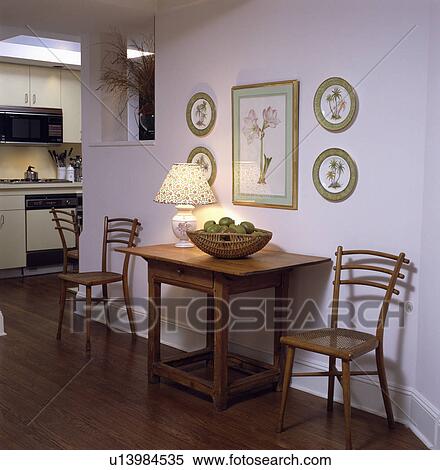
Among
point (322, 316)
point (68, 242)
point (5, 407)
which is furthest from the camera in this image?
point (68, 242)

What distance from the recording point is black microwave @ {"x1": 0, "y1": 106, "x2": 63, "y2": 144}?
6203mm

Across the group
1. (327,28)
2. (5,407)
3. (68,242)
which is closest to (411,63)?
(327,28)

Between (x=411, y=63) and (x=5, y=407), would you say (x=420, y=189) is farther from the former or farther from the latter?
(x=5, y=407)

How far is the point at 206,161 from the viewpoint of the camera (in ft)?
12.5

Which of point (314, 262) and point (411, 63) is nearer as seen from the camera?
point (411, 63)

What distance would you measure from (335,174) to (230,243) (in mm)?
568

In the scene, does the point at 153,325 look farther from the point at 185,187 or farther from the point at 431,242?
the point at 431,242

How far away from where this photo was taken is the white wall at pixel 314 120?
2.82 metres

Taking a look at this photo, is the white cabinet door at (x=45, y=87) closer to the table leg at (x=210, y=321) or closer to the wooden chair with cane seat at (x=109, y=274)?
the wooden chair with cane seat at (x=109, y=274)

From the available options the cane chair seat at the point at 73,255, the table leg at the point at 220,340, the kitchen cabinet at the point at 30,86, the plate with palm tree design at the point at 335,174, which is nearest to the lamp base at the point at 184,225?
the table leg at the point at 220,340

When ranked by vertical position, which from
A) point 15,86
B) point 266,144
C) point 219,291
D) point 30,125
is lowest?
point 219,291

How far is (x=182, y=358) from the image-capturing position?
351 centimetres

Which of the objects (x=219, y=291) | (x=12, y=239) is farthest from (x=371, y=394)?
(x=12, y=239)
